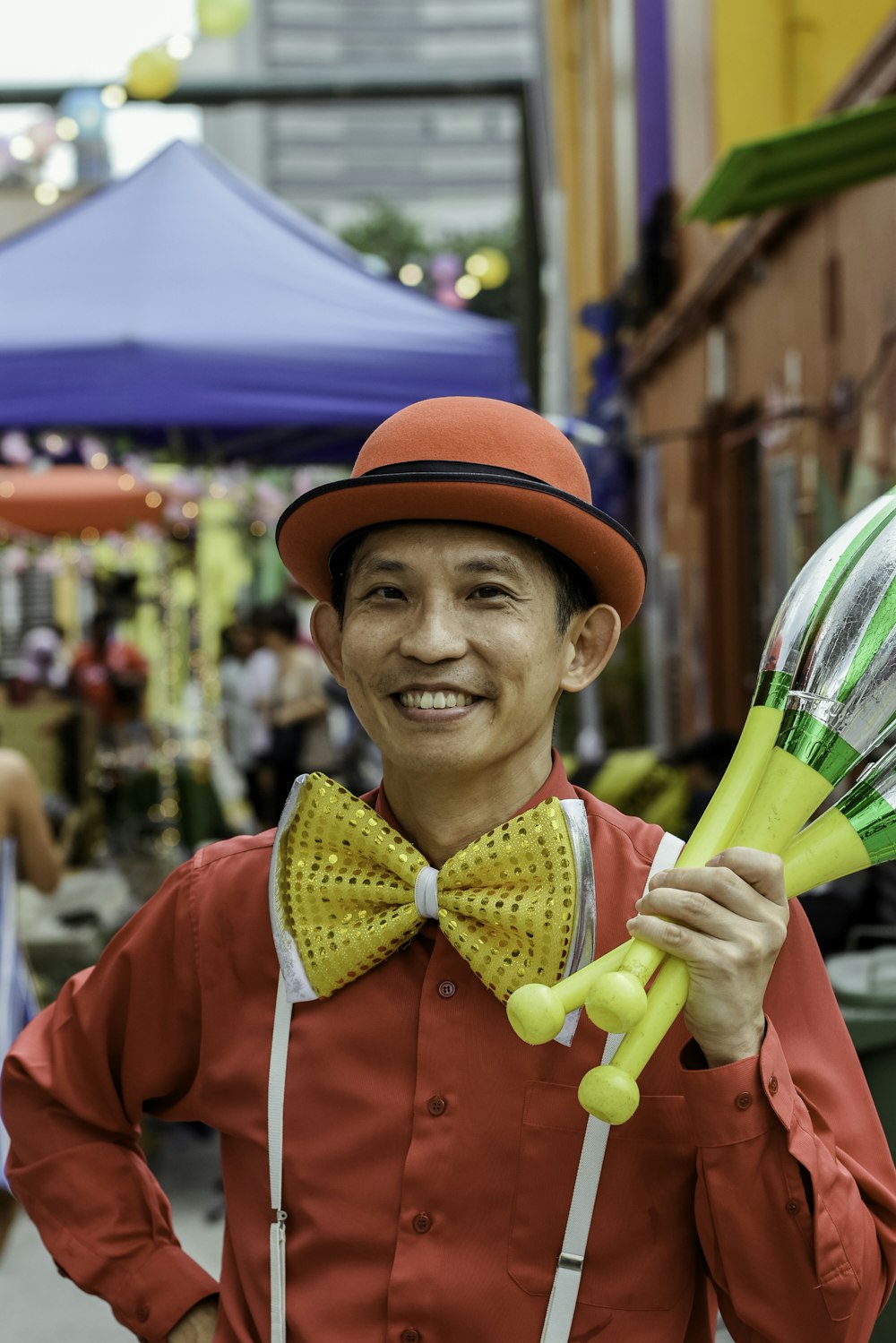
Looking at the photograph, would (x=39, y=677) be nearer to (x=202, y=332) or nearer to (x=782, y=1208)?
(x=202, y=332)

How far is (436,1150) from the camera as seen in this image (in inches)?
64.6

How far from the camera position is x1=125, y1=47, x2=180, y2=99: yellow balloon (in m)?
6.94

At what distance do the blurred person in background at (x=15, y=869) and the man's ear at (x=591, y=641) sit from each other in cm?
305

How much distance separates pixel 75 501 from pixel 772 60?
6.69 metres

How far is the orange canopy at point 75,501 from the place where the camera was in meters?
12.5

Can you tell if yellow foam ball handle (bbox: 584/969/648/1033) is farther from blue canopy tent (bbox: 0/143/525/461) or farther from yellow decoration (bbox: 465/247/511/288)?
yellow decoration (bbox: 465/247/511/288)

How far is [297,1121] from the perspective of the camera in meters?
1.73

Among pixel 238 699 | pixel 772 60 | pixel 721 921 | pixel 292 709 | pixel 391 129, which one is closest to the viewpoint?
pixel 721 921

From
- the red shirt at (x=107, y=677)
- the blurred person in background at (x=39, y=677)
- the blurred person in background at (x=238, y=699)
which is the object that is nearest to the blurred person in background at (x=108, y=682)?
the red shirt at (x=107, y=677)

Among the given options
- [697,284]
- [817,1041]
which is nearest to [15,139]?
[697,284]

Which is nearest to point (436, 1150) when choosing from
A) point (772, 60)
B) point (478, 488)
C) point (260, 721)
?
point (478, 488)

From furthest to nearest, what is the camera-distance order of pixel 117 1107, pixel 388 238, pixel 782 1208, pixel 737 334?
pixel 388 238, pixel 737 334, pixel 117 1107, pixel 782 1208

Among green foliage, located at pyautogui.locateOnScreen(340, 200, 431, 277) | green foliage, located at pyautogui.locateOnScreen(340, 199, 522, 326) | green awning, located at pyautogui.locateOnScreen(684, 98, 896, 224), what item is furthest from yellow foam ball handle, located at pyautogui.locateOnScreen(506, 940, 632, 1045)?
green foliage, located at pyautogui.locateOnScreen(340, 200, 431, 277)

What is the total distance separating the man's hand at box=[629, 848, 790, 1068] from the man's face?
0.38 m
